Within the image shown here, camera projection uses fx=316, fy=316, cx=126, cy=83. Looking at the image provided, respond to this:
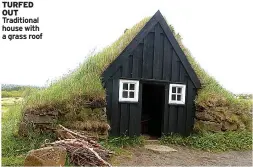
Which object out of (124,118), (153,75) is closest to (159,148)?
(124,118)

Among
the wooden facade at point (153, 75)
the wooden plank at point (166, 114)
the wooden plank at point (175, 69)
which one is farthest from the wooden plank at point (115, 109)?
the wooden plank at point (175, 69)

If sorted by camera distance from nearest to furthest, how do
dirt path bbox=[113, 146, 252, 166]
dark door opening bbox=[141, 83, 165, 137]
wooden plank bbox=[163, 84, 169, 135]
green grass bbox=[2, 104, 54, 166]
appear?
green grass bbox=[2, 104, 54, 166] < dirt path bbox=[113, 146, 252, 166] < wooden plank bbox=[163, 84, 169, 135] < dark door opening bbox=[141, 83, 165, 137]

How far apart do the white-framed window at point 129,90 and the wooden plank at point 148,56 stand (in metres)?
0.56

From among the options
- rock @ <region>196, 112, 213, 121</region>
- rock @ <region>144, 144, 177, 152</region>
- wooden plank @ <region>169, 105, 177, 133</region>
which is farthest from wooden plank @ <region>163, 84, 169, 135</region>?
rock @ <region>196, 112, 213, 121</region>

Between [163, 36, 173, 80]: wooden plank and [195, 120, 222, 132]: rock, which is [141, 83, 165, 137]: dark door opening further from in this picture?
[195, 120, 222, 132]: rock

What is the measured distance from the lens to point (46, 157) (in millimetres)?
7184

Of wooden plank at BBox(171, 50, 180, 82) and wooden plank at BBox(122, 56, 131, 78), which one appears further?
wooden plank at BBox(171, 50, 180, 82)

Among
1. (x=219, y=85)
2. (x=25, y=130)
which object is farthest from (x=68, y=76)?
(x=219, y=85)

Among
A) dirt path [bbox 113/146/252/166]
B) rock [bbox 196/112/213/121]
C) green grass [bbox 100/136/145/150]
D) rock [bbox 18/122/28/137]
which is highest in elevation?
rock [bbox 196/112/213/121]

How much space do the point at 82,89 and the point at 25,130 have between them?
7.42ft

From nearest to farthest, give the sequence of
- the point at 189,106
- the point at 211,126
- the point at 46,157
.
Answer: the point at 46,157, the point at 211,126, the point at 189,106

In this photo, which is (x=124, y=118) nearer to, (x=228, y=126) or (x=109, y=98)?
(x=109, y=98)

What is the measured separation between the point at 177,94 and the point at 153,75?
1.36 m

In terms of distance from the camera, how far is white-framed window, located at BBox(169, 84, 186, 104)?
12.8 m
